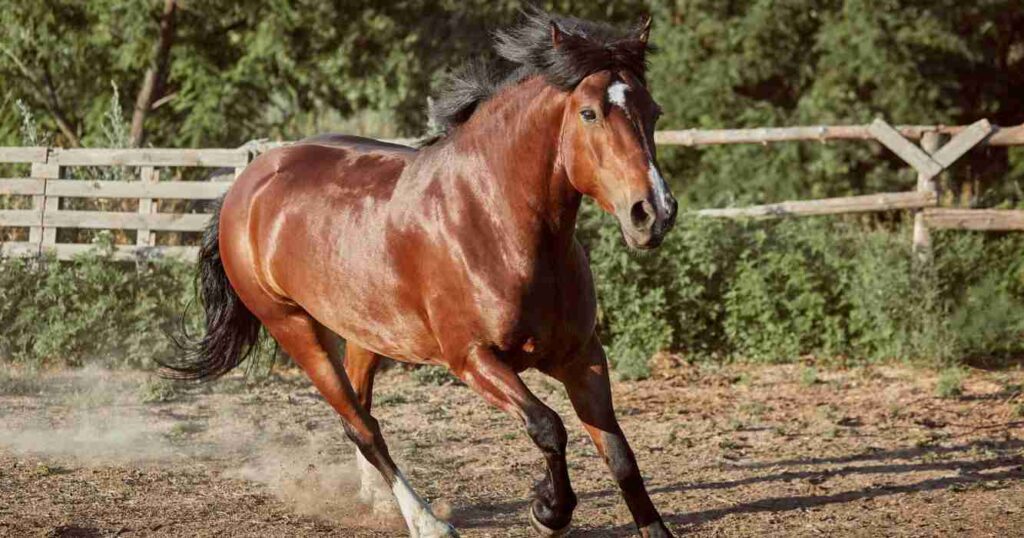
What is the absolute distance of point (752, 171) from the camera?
15.7 metres

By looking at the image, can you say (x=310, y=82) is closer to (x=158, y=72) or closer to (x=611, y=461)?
(x=158, y=72)

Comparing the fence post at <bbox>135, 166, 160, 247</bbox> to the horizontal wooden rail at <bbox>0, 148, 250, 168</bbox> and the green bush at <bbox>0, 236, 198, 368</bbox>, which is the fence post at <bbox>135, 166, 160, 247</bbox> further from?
the green bush at <bbox>0, 236, 198, 368</bbox>

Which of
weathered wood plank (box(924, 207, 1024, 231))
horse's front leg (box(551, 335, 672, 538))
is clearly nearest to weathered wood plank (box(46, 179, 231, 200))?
weathered wood plank (box(924, 207, 1024, 231))

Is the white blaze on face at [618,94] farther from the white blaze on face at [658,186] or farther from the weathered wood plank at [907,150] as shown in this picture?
the weathered wood plank at [907,150]

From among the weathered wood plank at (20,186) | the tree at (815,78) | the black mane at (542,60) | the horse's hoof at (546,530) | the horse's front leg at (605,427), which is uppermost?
the tree at (815,78)

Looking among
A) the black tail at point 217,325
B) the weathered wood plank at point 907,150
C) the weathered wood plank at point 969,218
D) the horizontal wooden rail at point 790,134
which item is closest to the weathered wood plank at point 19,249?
the black tail at point 217,325

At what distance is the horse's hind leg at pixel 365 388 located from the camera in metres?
5.71

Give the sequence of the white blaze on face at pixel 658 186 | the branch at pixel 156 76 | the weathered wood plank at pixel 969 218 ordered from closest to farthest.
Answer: the white blaze on face at pixel 658 186 < the weathered wood plank at pixel 969 218 < the branch at pixel 156 76

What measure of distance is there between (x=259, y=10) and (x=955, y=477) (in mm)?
11787

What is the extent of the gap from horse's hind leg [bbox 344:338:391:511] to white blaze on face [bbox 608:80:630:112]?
212cm

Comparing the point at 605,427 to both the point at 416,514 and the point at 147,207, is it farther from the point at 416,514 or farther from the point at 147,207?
the point at 147,207

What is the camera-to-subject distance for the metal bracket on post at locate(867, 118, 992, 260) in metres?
9.79

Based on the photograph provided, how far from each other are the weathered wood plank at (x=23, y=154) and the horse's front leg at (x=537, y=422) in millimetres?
7562

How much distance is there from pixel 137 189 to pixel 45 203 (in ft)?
3.01
